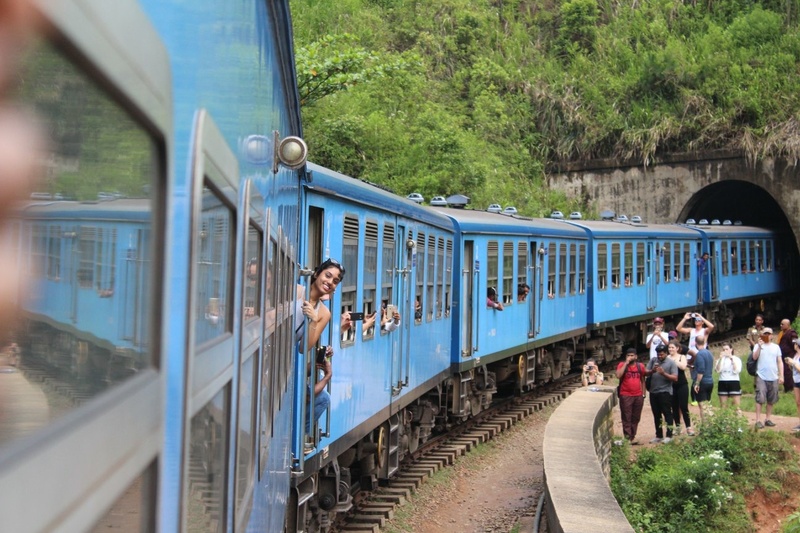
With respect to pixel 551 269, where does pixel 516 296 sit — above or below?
below

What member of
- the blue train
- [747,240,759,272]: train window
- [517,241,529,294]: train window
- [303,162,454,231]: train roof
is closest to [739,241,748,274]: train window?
[747,240,759,272]: train window

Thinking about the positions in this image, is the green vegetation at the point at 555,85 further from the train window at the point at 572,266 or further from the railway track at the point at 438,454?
the railway track at the point at 438,454

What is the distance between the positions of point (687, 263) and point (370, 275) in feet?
64.4

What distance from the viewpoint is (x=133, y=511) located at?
1109mm

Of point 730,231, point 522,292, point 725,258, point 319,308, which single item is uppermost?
point 730,231

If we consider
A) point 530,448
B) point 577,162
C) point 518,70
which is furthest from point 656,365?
point 518,70

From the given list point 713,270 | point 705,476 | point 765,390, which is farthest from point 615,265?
point 705,476

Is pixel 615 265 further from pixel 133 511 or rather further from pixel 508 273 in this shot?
pixel 133 511

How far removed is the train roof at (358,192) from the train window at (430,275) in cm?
43

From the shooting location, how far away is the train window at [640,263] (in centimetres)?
2369

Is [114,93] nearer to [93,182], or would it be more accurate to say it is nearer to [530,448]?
[93,182]

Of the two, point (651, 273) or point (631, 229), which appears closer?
point (631, 229)

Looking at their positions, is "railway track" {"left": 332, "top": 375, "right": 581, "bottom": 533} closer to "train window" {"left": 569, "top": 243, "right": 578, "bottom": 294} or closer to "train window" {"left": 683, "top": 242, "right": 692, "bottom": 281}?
"train window" {"left": 569, "top": 243, "right": 578, "bottom": 294}

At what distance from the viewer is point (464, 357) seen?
14.6m
